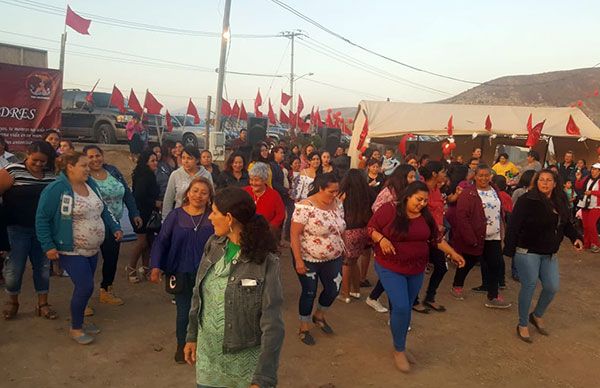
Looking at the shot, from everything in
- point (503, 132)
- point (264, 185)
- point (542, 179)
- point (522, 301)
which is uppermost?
point (503, 132)

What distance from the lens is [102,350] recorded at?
4.23 m

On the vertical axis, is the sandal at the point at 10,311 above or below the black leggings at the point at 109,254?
below

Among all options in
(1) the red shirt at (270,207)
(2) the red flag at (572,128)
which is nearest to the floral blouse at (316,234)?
(1) the red shirt at (270,207)

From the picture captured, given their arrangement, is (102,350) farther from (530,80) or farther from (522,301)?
(530,80)

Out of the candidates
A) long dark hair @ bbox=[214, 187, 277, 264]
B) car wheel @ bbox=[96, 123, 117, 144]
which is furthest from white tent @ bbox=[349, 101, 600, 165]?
long dark hair @ bbox=[214, 187, 277, 264]

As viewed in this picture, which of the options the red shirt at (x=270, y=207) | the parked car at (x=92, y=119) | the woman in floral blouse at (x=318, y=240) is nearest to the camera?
the woman in floral blouse at (x=318, y=240)

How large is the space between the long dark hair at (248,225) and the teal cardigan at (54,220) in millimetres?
2385

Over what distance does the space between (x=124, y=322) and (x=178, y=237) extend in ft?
5.55

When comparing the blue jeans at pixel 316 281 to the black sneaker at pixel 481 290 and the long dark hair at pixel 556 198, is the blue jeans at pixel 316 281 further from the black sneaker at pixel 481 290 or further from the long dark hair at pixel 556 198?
the black sneaker at pixel 481 290

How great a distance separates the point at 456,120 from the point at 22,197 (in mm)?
14036

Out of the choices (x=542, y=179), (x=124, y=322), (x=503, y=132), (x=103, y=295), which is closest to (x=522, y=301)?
(x=542, y=179)

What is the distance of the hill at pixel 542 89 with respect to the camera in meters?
66.6

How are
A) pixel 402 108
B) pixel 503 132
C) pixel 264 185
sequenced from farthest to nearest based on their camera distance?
pixel 402 108 → pixel 503 132 → pixel 264 185

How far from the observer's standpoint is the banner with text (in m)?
9.67
